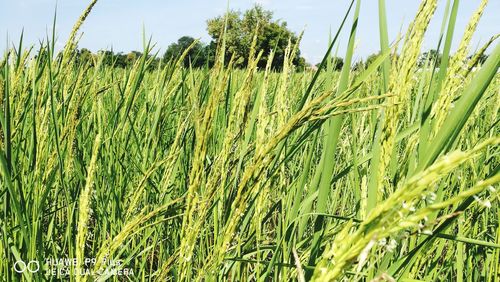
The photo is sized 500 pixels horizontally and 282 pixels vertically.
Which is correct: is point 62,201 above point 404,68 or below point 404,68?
below

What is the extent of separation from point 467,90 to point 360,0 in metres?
0.30

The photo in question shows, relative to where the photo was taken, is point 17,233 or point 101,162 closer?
point 17,233

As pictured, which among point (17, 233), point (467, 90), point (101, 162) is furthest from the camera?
point (101, 162)

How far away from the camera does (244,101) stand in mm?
836

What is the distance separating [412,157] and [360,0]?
30 centimetres

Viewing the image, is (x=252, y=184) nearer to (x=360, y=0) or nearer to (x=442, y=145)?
(x=442, y=145)

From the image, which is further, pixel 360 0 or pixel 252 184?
pixel 360 0

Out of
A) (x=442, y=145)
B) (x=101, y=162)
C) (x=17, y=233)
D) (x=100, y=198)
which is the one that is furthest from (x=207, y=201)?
(x=101, y=162)

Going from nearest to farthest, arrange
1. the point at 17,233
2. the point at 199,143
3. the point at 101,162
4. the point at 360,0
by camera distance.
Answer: the point at 199,143 < the point at 360,0 < the point at 17,233 < the point at 101,162

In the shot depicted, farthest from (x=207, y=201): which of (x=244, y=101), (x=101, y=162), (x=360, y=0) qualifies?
(x=101, y=162)

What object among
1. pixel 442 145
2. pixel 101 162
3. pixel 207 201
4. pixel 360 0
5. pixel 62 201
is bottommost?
pixel 62 201

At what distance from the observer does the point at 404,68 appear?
0.65 metres

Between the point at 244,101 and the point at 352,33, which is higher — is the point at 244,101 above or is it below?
below

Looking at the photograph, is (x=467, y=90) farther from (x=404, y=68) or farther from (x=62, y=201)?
(x=62, y=201)
